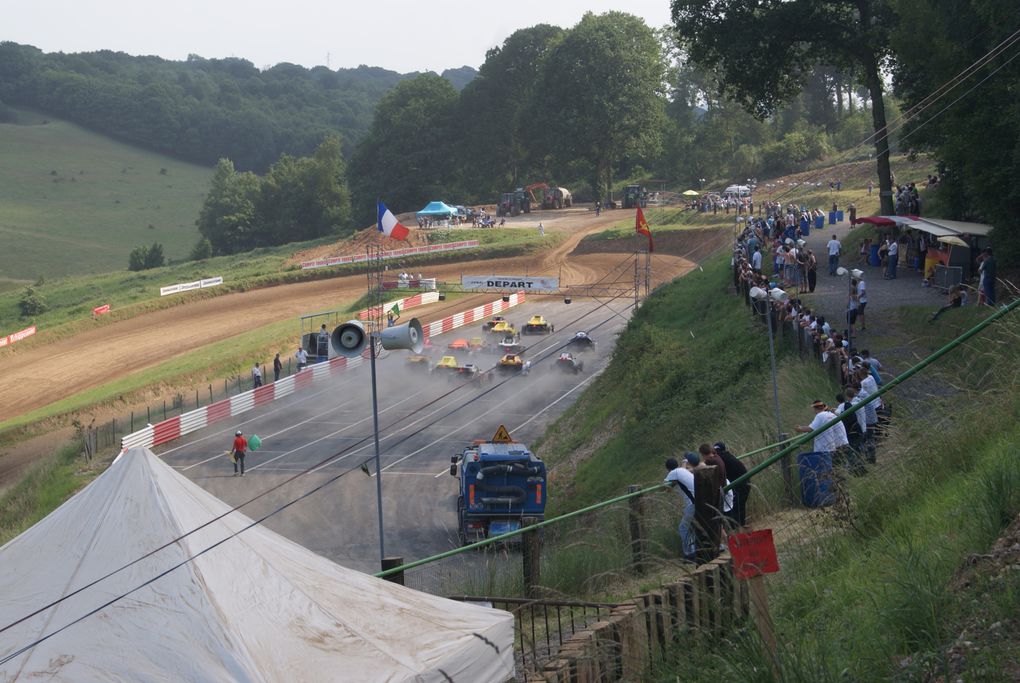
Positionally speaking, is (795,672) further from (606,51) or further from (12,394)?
(606,51)

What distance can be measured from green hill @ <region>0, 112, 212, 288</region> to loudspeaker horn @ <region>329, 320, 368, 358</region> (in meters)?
112

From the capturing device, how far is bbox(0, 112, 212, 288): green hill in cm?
13525

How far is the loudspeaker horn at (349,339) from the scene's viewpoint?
1689 centimetres

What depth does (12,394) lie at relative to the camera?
56875 millimetres

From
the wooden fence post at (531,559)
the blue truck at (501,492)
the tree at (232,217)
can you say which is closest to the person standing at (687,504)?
the wooden fence post at (531,559)

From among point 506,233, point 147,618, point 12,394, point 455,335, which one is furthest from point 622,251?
point 147,618

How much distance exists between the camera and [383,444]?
40.3 m

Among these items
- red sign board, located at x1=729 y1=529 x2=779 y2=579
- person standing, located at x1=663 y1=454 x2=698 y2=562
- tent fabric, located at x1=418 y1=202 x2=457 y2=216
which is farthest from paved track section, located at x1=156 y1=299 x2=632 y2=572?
tent fabric, located at x1=418 y1=202 x2=457 y2=216

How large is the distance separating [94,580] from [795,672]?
5593 millimetres

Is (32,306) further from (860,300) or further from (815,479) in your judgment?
(815,479)

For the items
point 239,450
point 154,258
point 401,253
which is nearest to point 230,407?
point 239,450

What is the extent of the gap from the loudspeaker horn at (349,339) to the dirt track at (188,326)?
42.5 meters

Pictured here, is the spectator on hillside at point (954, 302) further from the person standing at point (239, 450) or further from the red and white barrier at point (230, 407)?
the red and white barrier at point (230, 407)

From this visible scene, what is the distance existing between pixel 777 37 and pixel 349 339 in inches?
1343
